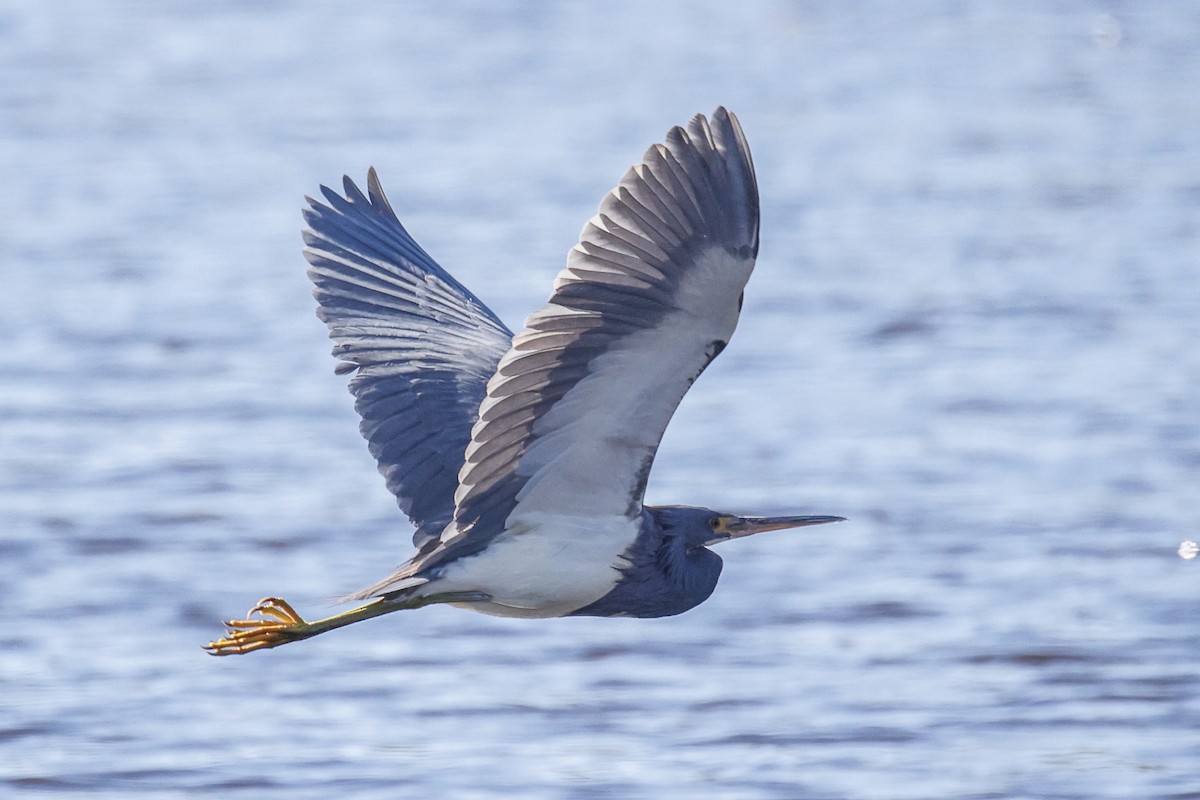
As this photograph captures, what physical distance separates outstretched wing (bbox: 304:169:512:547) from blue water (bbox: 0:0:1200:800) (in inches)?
49.1

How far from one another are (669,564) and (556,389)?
2.81ft

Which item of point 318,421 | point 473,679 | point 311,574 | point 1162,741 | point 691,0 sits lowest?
point 1162,741

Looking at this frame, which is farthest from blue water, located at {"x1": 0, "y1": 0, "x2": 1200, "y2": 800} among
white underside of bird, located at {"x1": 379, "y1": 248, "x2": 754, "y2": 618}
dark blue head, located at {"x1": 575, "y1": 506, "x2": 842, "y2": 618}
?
white underside of bird, located at {"x1": 379, "y1": 248, "x2": 754, "y2": 618}

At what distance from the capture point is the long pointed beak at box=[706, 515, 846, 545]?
→ 5516 millimetres

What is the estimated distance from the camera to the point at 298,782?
250 inches

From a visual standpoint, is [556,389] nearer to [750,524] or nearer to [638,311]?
[638,311]

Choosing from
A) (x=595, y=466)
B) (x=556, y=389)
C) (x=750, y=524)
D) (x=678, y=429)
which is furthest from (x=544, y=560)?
(x=678, y=429)

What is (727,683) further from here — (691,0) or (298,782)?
(691,0)

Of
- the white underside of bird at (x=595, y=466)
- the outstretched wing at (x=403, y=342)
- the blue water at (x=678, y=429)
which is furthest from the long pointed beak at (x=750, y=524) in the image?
the blue water at (x=678, y=429)

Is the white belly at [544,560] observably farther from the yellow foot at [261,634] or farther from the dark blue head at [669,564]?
the yellow foot at [261,634]

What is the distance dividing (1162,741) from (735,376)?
12.4 feet

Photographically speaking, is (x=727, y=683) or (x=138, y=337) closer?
(x=727, y=683)

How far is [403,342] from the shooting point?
226 inches

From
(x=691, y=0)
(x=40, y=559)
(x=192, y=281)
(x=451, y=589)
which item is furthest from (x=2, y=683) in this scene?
(x=691, y=0)
